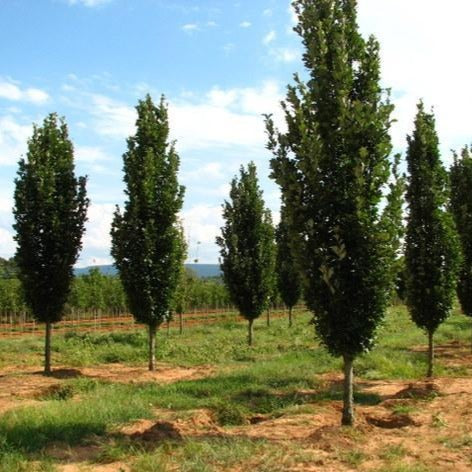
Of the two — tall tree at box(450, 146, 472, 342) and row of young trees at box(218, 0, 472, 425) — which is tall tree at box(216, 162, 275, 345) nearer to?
tall tree at box(450, 146, 472, 342)

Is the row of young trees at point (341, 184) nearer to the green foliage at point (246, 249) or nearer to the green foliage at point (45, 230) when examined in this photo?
the green foliage at point (45, 230)

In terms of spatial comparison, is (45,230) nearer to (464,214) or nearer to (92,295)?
(464,214)

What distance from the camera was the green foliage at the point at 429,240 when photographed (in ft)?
51.0

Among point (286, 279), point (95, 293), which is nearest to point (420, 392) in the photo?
point (286, 279)

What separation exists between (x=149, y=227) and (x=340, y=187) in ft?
27.8

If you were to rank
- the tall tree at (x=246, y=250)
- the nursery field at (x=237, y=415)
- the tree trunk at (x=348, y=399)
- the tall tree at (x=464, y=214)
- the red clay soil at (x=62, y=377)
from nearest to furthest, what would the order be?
the nursery field at (x=237, y=415)
the tree trunk at (x=348, y=399)
the red clay soil at (x=62, y=377)
the tall tree at (x=464, y=214)
the tall tree at (x=246, y=250)

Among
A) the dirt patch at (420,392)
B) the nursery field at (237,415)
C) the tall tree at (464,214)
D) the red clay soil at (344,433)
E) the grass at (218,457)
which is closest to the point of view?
the grass at (218,457)

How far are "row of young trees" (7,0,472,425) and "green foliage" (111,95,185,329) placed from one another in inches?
1.4

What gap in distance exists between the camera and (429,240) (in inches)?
618

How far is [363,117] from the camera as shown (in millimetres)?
9070

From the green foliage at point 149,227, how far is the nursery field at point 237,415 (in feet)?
7.42

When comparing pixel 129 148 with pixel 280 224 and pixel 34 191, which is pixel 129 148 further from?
pixel 280 224

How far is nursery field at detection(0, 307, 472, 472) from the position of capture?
7.46 meters

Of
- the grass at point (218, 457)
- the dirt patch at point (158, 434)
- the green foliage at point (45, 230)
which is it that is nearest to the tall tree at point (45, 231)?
the green foliage at point (45, 230)
